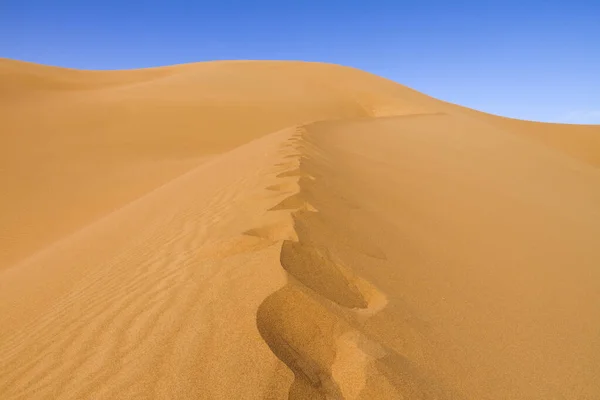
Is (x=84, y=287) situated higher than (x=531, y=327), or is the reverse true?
(x=531, y=327)

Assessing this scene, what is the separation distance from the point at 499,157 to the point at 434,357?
29.6ft

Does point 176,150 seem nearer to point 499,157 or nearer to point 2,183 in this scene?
point 2,183

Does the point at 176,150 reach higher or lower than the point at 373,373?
lower

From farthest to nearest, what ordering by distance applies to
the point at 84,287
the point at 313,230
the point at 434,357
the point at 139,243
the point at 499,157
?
1. the point at 499,157
2. the point at 139,243
3. the point at 84,287
4. the point at 313,230
5. the point at 434,357

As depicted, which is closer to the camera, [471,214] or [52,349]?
[52,349]

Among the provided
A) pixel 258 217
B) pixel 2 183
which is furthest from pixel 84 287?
pixel 2 183

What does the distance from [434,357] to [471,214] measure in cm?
302

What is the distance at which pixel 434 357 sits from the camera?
5.95ft

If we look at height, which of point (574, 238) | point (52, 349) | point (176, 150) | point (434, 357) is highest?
point (434, 357)

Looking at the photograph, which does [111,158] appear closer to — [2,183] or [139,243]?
[2,183]

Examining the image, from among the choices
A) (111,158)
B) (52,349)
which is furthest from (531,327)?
(111,158)

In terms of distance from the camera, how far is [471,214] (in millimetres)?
4551

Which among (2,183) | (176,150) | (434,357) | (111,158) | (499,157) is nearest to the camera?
(434,357)

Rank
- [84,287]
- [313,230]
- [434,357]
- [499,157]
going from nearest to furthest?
[434,357] → [313,230] → [84,287] → [499,157]
